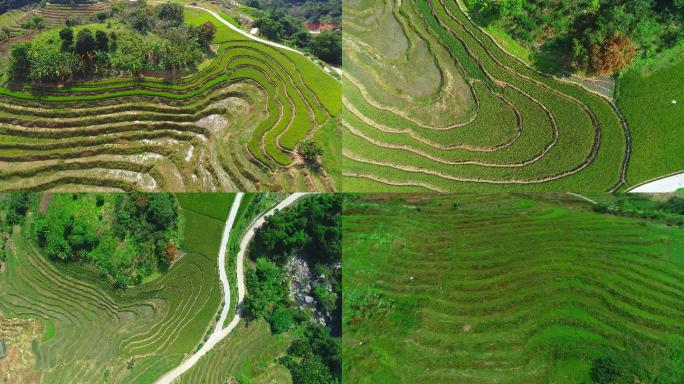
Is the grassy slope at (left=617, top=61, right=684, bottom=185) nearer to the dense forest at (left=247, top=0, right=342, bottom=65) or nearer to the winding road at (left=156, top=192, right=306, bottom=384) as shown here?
the dense forest at (left=247, top=0, right=342, bottom=65)

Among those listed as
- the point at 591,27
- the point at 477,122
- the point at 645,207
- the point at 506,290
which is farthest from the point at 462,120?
the point at 645,207

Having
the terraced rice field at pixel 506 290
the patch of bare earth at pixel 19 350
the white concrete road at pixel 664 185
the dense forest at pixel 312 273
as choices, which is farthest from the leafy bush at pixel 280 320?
the white concrete road at pixel 664 185

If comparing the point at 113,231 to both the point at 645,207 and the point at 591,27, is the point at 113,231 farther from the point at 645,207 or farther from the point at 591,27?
the point at 645,207

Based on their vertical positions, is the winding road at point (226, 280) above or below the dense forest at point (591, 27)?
below

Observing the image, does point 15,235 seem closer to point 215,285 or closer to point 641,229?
point 215,285

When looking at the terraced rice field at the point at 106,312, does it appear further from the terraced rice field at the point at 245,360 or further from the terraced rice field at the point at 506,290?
the terraced rice field at the point at 506,290

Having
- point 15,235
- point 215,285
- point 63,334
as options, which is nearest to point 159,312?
point 215,285

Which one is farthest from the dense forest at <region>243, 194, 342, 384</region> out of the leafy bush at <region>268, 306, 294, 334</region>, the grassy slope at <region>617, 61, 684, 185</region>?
the grassy slope at <region>617, 61, 684, 185</region>
